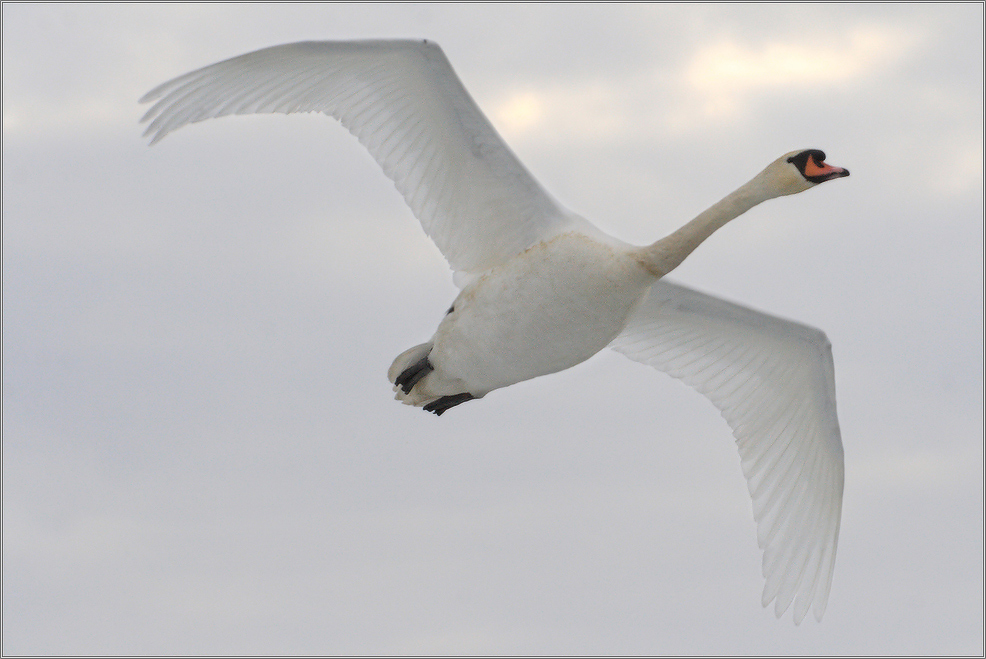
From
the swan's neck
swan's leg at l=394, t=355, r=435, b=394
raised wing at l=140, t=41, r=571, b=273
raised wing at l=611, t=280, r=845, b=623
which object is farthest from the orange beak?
swan's leg at l=394, t=355, r=435, b=394

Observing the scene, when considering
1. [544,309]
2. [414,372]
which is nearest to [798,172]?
[544,309]

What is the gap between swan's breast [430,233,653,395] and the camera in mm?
12812

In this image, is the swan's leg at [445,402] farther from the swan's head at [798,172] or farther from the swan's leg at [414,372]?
the swan's head at [798,172]

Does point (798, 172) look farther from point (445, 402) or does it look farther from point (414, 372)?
point (445, 402)

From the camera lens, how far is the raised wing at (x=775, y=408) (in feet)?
50.7

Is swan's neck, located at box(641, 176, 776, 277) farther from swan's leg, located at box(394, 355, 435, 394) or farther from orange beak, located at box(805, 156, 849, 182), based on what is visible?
swan's leg, located at box(394, 355, 435, 394)

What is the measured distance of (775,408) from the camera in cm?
1600

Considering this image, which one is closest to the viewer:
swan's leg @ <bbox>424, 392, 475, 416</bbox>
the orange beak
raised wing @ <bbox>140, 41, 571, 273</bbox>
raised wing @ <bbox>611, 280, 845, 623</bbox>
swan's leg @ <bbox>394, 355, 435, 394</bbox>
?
the orange beak

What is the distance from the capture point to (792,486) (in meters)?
15.8

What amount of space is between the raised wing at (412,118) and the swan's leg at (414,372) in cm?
103

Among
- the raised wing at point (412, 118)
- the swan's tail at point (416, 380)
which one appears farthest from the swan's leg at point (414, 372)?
the raised wing at point (412, 118)

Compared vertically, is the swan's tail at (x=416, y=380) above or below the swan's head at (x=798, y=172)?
below

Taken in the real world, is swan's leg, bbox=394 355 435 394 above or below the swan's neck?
below

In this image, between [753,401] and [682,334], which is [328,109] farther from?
[753,401]
